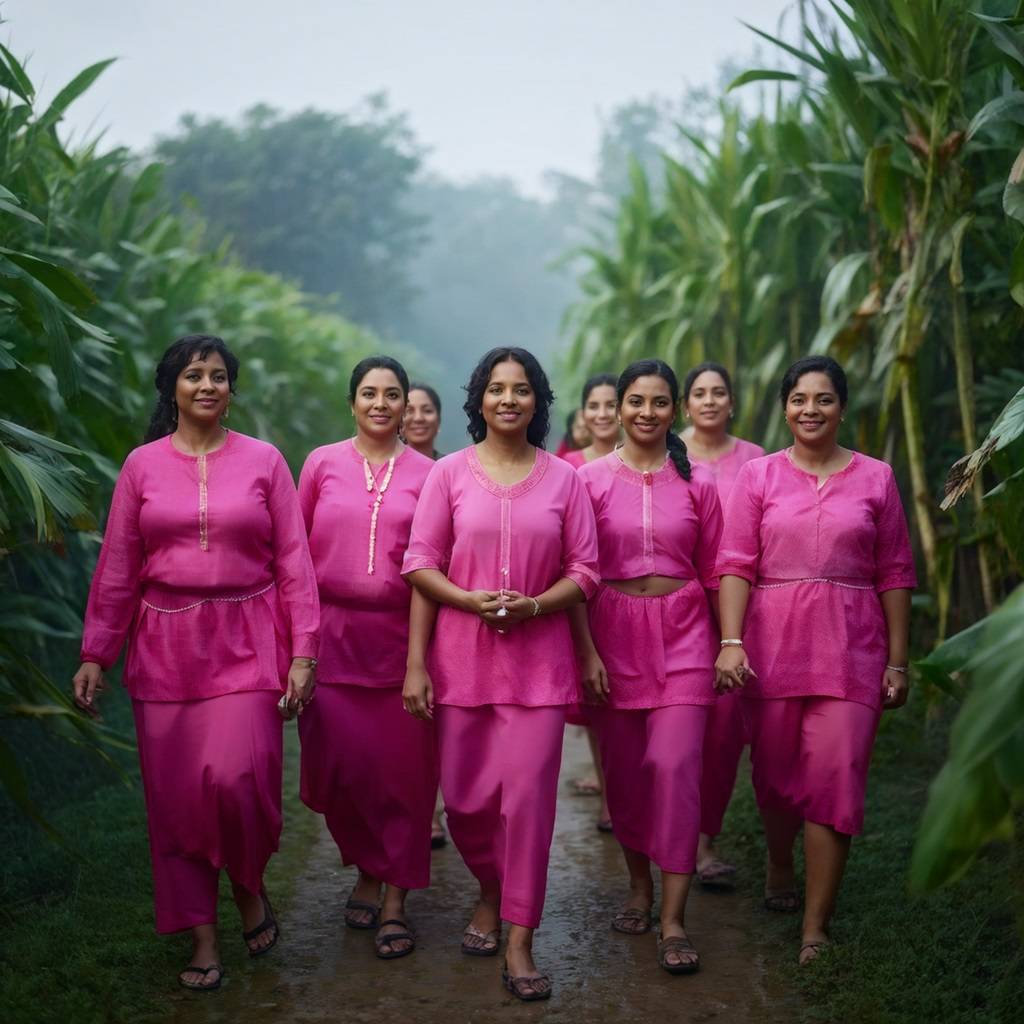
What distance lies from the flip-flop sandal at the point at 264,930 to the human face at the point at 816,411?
2.12 meters

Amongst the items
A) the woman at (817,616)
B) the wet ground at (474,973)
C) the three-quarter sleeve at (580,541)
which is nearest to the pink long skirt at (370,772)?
the wet ground at (474,973)

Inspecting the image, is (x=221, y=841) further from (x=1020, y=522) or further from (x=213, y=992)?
(x=1020, y=522)

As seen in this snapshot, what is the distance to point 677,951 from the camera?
400cm

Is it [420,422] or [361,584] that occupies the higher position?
[420,422]

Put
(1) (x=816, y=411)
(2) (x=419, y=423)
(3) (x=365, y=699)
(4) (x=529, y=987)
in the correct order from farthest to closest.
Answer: (2) (x=419, y=423)
(3) (x=365, y=699)
(1) (x=816, y=411)
(4) (x=529, y=987)

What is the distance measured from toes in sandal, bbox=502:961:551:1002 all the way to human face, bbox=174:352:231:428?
1781 mm

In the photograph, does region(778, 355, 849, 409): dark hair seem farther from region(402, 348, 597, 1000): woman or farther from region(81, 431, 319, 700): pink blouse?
region(81, 431, 319, 700): pink blouse

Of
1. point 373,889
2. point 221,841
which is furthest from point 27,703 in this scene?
point 373,889

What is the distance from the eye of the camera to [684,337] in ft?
30.7

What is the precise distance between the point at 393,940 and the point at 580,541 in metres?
1.30

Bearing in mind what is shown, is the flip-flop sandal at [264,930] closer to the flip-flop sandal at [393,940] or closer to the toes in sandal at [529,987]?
the flip-flop sandal at [393,940]

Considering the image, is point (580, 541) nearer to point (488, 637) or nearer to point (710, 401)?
point (488, 637)

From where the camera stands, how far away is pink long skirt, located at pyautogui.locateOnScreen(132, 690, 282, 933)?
3941 millimetres

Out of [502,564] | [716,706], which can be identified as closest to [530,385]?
[502,564]
